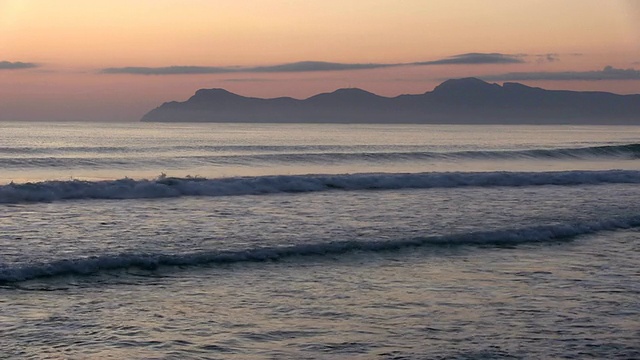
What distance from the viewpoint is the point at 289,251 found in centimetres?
1284

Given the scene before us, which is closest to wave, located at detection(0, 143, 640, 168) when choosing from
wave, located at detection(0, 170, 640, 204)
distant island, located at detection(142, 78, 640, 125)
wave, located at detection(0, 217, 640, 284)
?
wave, located at detection(0, 170, 640, 204)

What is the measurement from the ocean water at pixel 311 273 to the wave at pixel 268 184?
12 cm

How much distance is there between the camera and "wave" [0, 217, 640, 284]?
36.4ft

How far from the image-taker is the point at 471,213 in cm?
1842

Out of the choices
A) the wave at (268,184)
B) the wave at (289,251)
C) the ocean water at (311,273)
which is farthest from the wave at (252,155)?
the wave at (289,251)

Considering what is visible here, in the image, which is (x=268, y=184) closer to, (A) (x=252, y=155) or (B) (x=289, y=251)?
(B) (x=289, y=251)

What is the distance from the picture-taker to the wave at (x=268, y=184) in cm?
2120

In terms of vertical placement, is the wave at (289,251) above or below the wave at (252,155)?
above

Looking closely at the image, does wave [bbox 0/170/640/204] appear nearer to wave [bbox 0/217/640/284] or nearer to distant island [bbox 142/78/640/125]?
wave [bbox 0/217/640/284]

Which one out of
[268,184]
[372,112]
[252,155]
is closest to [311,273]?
[268,184]

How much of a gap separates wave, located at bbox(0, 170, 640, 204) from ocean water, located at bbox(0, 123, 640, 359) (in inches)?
4.6

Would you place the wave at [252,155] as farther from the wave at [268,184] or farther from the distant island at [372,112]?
the distant island at [372,112]

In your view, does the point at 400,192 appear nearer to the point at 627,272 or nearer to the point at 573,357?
the point at 627,272

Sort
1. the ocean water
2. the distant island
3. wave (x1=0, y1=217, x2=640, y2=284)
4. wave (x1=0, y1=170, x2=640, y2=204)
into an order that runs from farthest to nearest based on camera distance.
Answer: the distant island < wave (x1=0, y1=170, x2=640, y2=204) < wave (x1=0, y1=217, x2=640, y2=284) < the ocean water
